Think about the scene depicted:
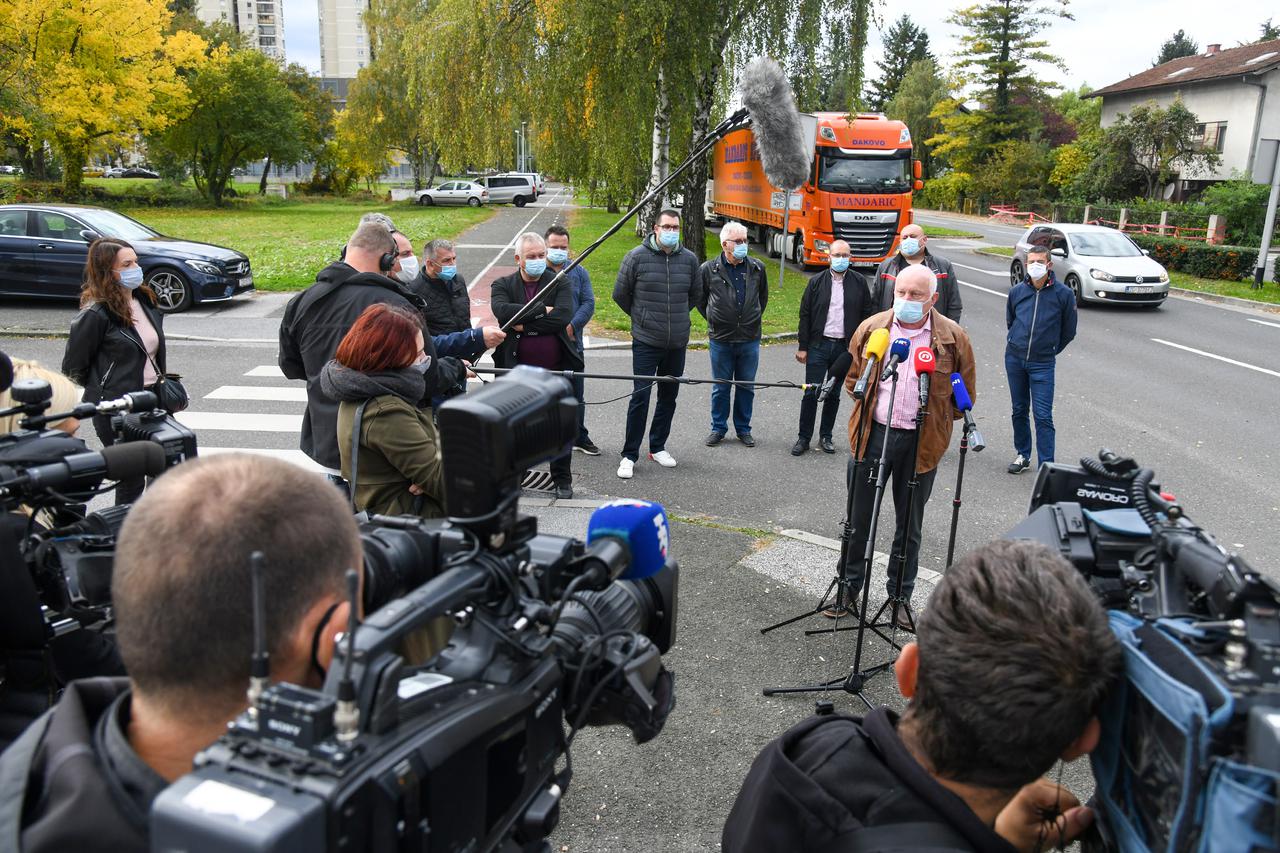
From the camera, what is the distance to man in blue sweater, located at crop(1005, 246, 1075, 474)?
807 centimetres

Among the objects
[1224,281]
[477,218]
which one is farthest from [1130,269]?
[477,218]

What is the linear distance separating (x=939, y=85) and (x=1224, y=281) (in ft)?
177

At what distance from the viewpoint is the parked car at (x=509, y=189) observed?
50938mm

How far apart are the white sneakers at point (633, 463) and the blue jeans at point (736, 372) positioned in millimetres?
686

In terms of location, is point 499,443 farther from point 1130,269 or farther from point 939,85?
point 939,85

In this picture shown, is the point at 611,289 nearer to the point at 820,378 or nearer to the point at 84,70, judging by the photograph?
the point at 820,378

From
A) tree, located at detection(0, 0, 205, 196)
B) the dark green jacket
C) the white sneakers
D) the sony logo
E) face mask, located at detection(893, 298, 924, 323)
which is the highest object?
tree, located at detection(0, 0, 205, 196)

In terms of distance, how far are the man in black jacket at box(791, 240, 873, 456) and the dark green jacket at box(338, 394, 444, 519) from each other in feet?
17.1

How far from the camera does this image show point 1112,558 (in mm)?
1873

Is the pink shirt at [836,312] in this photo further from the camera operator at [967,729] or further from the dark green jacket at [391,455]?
the camera operator at [967,729]

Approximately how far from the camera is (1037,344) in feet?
26.5

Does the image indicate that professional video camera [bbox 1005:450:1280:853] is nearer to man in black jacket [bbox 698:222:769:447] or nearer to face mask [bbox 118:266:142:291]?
face mask [bbox 118:266:142:291]

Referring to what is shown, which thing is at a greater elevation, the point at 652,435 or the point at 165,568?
the point at 165,568

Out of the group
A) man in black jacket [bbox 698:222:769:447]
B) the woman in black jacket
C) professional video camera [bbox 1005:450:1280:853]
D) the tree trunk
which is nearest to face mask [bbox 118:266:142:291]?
the woman in black jacket
